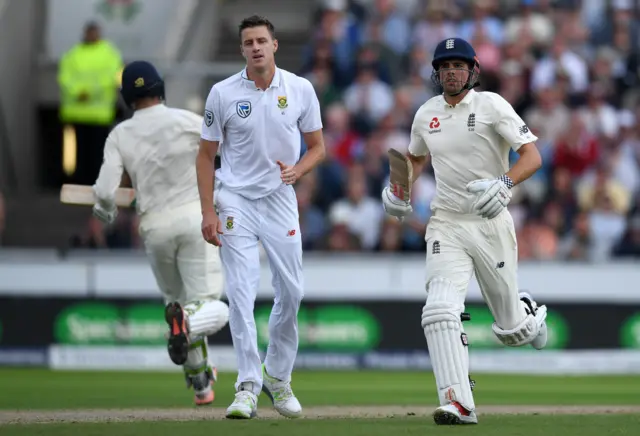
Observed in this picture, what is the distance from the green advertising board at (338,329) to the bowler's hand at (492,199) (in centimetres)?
711

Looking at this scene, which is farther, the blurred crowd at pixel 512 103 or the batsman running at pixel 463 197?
the blurred crowd at pixel 512 103

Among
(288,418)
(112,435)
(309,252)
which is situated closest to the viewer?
(112,435)

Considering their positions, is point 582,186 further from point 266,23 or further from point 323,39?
point 266,23

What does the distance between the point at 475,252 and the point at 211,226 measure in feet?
5.16

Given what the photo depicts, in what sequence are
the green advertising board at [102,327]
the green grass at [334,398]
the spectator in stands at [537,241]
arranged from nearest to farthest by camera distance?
1. the green grass at [334,398]
2. the green advertising board at [102,327]
3. the spectator in stands at [537,241]

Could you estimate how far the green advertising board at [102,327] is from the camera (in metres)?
15.0

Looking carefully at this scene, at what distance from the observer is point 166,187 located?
1016 cm

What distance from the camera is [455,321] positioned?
8141mm

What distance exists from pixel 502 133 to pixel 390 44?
994 cm

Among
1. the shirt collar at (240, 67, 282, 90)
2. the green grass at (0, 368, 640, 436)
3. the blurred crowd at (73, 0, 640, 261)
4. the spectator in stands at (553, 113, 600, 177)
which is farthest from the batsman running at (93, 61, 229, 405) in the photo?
the spectator in stands at (553, 113, 600, 177)

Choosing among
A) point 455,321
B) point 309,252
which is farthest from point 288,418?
point 309,252

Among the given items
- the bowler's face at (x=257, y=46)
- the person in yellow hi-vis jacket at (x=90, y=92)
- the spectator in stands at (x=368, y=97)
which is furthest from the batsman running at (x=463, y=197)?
the person in yellow hi-vis jacket at (x=90, y=92)

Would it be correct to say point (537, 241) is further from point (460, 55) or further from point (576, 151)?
point (460, 55)

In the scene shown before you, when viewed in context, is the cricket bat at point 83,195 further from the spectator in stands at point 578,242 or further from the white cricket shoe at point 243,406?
the spectator in stands at point 578,242
